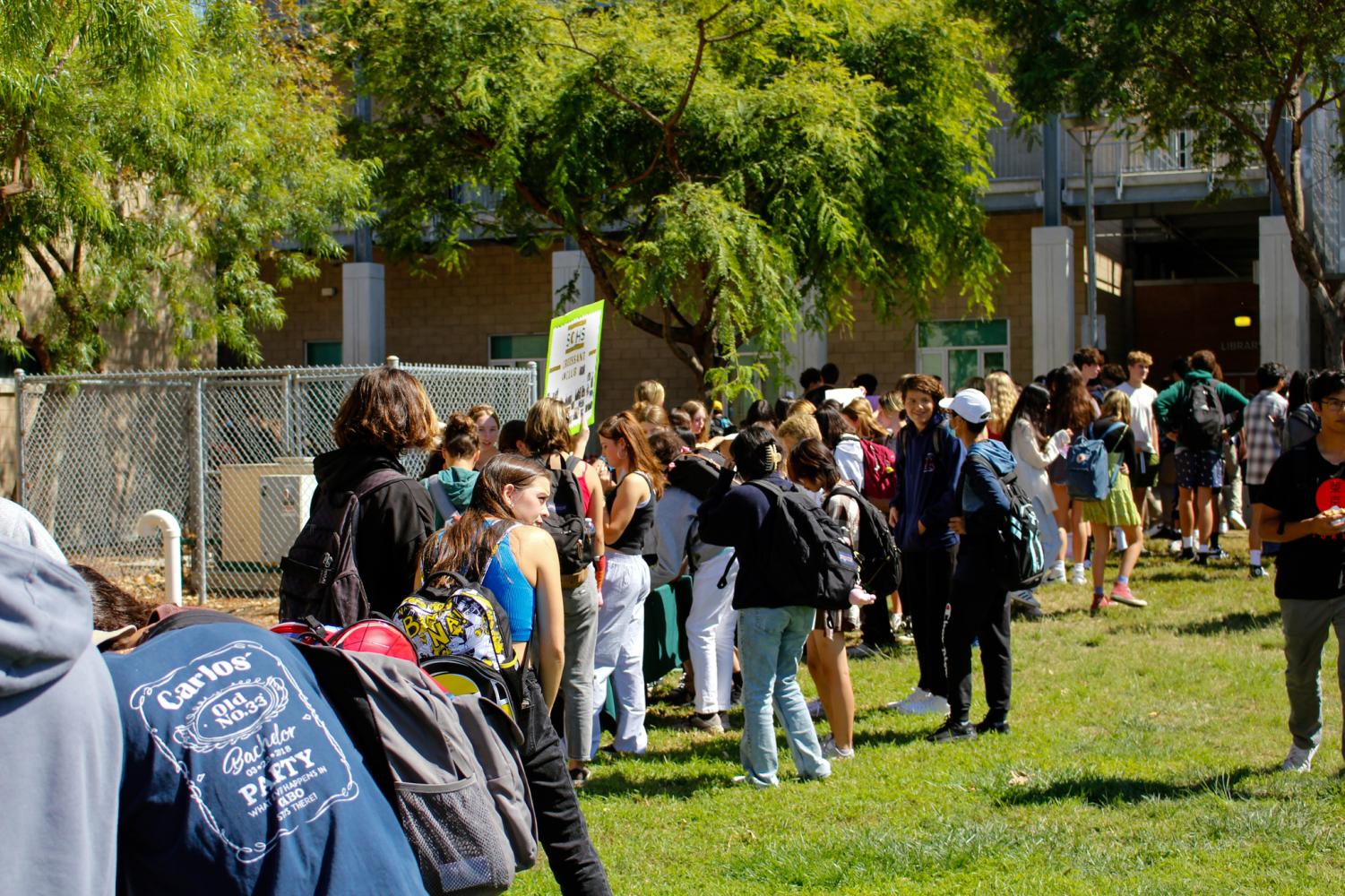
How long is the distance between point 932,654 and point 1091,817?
209cm

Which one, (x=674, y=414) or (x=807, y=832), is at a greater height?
(x=674, y=414)

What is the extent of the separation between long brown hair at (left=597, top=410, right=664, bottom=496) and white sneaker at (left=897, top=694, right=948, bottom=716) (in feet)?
6.58

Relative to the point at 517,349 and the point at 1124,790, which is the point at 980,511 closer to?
the point at 1124,790

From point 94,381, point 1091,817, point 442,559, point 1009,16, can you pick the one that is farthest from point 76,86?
point 1009,16

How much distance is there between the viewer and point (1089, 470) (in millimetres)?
10164

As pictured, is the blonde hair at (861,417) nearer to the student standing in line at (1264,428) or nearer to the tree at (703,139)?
the tree at (703,139)

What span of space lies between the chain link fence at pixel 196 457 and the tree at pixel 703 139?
85.0 inches

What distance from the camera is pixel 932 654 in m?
7.59

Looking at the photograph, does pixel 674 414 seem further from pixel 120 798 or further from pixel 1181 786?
pixel 120 798

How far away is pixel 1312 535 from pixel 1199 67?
1162 cm

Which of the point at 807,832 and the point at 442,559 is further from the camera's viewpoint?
the point at 807,832

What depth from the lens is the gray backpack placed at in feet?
7.63

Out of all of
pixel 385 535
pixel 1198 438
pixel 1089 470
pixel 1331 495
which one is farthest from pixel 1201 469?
pixel 385 535

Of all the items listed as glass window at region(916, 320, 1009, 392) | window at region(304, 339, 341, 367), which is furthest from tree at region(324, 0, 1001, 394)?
window at region(304, 339, 341, 367)
